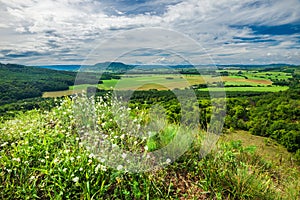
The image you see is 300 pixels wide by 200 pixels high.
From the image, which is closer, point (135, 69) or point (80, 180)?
point (80, 180)

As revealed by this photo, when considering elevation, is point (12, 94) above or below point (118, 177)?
below

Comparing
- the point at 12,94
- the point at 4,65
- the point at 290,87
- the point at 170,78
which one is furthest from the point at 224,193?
the point at 4,65

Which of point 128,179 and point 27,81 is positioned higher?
point 128,179

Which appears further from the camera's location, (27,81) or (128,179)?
(27,81)

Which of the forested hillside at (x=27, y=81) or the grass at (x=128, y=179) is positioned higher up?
the grass at (x=128, y=179)

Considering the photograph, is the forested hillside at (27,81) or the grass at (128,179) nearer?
the grass at (128,179)

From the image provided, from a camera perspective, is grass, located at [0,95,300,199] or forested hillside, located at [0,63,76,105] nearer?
grass, located at [0,95,300,199]

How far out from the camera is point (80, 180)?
3.19 metres

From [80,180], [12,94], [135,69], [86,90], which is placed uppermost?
[135,69]

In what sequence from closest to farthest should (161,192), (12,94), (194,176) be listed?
(161,192)
(194,176)
(12,94)

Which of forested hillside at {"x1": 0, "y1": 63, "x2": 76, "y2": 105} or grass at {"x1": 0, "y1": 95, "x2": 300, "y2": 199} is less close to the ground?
grass at {"x1": 0, "y1": 95, "x2": 300, "y2": 199}

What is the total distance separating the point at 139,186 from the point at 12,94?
45272 mm

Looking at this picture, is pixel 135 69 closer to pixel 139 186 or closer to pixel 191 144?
pixel 191 144

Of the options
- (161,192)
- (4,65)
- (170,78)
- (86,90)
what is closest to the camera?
(161,192)
